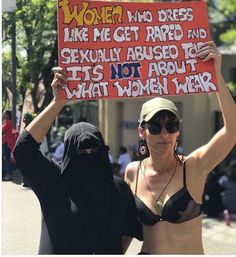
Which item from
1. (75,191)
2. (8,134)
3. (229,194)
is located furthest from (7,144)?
(229,194)

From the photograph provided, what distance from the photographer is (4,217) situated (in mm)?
2822

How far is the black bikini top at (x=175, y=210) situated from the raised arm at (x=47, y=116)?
564 mm

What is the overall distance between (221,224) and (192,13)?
20.7ft

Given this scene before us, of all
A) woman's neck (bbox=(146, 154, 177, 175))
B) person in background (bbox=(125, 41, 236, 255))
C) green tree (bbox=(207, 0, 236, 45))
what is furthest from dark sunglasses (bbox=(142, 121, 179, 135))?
green tree (bbox=(207, 0, 236, 45))

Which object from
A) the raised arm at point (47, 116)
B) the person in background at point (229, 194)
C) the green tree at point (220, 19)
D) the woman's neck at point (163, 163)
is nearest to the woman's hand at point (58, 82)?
the raised arm at point (47, 116)

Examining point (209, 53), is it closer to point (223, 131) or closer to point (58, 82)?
point (223, 131)

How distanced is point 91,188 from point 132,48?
0.72 metres

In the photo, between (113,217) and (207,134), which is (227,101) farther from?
(207,134)

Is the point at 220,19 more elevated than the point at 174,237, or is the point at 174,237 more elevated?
the point at 220,19

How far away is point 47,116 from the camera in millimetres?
2111

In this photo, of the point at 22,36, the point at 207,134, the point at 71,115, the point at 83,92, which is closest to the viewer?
the point at 83,92

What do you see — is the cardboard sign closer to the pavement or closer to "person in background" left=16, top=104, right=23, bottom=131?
"person in background" left=16, top=104, right=23, bottom=131

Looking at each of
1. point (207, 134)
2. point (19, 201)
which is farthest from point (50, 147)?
point (207, 134)

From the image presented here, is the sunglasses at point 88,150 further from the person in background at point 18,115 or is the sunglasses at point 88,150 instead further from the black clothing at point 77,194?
the person in background at point 18,115
